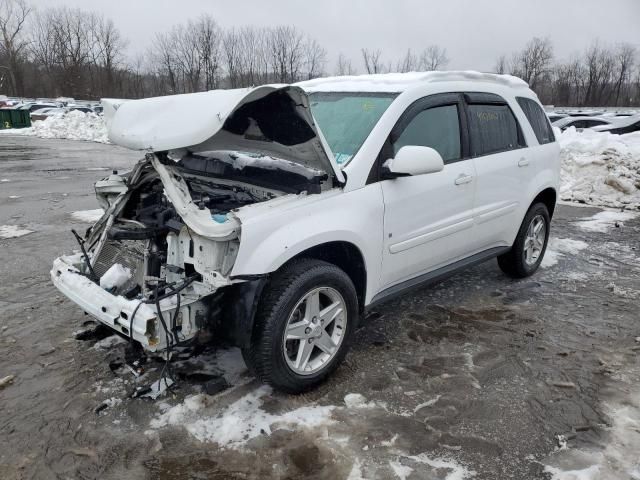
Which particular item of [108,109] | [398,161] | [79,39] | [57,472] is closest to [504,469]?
[398,161]

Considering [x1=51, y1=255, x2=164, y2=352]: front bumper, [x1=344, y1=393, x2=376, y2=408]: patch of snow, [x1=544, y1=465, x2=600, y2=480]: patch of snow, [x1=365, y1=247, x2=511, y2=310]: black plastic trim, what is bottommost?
[x1=544, y1=465, x2=600, y2=480]: patch of snow

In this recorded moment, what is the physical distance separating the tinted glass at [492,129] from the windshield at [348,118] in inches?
38.3

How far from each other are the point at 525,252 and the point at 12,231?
21.2 feet

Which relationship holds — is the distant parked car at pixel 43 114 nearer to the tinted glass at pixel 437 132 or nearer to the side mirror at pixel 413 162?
the tinted glass at pixel 437 132

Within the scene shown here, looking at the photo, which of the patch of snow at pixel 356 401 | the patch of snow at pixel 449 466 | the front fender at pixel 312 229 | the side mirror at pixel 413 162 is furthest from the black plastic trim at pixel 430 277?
the patch of snow at pixel 449 466

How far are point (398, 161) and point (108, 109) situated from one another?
79.6 inches

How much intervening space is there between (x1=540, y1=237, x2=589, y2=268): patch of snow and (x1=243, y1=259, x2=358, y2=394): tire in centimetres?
352

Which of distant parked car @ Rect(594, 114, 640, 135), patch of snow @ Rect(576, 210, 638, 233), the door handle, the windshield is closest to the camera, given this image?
the windshield

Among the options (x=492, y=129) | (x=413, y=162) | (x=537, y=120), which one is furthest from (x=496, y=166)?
(x=413, y=162)

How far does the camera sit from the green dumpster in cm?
3047

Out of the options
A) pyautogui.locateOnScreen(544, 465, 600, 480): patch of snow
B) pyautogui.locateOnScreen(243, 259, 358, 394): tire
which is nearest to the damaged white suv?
pyautogui.locateOnScreen(243, 259, 358, 394): tire

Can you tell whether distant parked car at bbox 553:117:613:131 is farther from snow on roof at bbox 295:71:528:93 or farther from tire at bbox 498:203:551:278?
snow on roof at bbox 295:71:528:93

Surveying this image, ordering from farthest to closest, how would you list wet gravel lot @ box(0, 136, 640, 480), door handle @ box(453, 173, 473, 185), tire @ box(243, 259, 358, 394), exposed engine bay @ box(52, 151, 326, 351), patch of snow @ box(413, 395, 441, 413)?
door handle @ box(453, 173, 473, 185) → patch of snow @ box(413, 395, 441, 413) → tire @ box(243, 259, 358, 394) → exposed engine bay @ box(52, 151, 326, 351) → wet gravel lot @ box(0, 136, 640, 480)

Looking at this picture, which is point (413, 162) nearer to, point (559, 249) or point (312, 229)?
point (312, 229)
